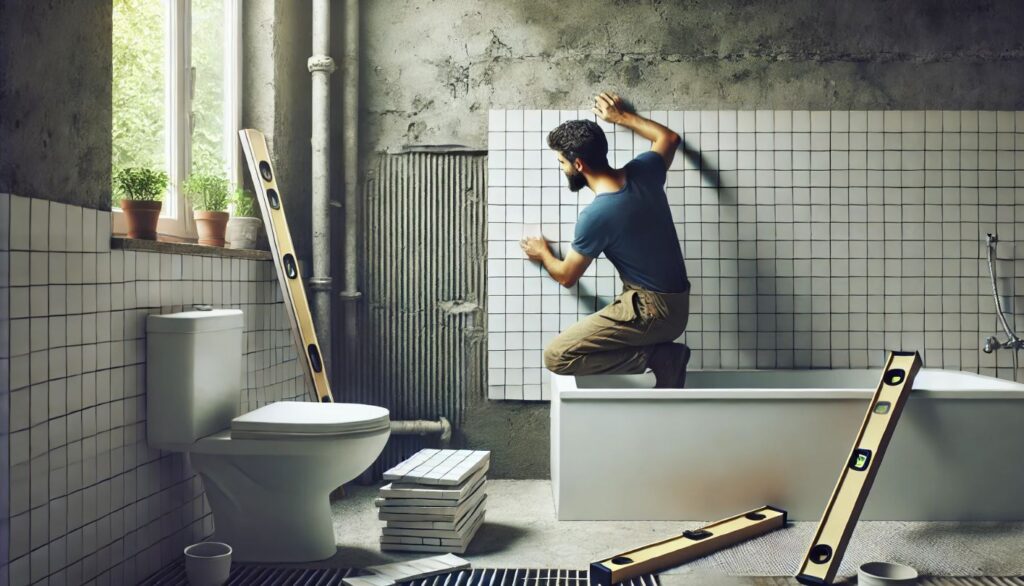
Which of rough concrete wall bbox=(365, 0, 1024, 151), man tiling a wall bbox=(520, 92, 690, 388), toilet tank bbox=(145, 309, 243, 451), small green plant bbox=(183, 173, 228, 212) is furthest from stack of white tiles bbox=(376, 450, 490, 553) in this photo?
rough concrete wall bbox=(365, 0, 1024, 151)

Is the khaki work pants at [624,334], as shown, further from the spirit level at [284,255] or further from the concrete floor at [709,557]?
the spirit level at [284,255]

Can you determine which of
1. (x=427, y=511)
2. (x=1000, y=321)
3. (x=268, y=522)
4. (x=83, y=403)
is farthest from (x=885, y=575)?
(x=83, y=403)

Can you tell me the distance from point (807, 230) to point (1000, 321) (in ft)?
2.95

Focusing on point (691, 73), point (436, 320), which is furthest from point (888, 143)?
point (436, 320)

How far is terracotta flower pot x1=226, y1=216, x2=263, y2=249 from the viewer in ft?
10.3

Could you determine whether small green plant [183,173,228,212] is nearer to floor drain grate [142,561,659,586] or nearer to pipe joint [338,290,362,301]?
pipe joint [338,290,362,301]

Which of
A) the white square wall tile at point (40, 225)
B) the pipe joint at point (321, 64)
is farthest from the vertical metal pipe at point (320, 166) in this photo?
the white square wall tile at point (40, 225)

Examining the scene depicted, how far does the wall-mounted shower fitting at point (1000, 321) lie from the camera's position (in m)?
3.42

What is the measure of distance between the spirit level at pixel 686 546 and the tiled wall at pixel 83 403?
127cm

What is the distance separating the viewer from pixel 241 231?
10.3ft

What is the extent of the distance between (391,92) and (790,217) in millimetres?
1807

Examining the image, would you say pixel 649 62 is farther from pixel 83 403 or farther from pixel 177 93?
pixel 83 403

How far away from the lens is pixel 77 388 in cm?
207

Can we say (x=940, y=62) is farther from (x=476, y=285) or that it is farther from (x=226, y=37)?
(x=226, y=37)
